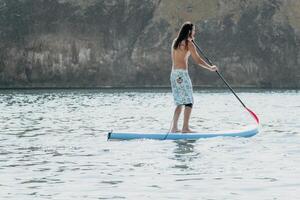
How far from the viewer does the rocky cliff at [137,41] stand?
12331 centimetres

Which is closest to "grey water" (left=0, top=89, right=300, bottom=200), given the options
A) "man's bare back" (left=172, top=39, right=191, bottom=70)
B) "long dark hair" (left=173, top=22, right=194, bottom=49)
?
"man's bare back" (left=172, top=39, right=191, bottom=70)

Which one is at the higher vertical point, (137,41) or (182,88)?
(137,41)

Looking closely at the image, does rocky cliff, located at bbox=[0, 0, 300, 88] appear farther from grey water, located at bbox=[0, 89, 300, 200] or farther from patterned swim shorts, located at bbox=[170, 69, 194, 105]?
patterned swim shorts, located at bbox=[170, 69, 194, 105]

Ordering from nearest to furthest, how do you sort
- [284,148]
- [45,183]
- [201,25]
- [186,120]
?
[45,183]
[284,148]
[186,120]
[201,25]

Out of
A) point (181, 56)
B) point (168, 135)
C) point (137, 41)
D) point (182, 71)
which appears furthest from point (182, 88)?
point (137, 41)

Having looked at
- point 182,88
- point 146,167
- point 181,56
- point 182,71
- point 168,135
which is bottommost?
point 146,167

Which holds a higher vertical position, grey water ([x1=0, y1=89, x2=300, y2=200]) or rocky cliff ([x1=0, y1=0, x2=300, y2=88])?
rocky cliff ([x1=0, y1=0, x2=300, y2=88])

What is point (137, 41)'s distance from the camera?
12850 centimetres

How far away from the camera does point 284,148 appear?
2155cm

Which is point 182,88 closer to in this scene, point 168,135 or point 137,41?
point 168,135

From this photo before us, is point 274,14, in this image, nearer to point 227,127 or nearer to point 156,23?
point 156,23

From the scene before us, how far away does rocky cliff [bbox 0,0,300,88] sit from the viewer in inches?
4855

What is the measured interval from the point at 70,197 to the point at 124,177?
2351 millimetres

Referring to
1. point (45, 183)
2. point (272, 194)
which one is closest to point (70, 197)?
point (45, 183)
